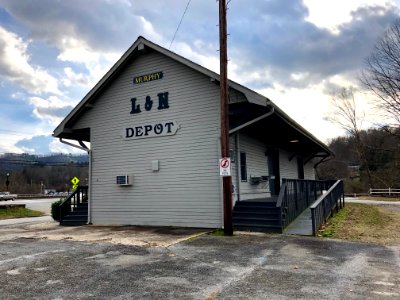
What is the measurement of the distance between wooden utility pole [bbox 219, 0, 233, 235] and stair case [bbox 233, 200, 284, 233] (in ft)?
3.62

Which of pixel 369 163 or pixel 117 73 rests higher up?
pixel 117 73

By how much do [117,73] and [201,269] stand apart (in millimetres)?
10004

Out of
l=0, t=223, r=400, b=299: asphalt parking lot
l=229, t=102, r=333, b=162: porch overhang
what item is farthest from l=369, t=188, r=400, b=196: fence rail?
l=0, t=223, r=400, b=299: asphalt parking lot

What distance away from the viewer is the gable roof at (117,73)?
11.0 m

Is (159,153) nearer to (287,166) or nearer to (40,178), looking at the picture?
(287,166)

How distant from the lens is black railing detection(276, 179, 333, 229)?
436 inches

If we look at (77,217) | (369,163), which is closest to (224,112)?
(77,217)

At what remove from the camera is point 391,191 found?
3750 cm

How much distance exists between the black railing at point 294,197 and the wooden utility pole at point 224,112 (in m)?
1.57

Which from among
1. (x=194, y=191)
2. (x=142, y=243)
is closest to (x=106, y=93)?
(x=194, y=191)

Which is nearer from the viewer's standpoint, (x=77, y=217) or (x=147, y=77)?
(x=147, y=77)

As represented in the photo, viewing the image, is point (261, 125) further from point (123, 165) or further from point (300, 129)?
point (123, 165)

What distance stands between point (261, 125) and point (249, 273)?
859 cm

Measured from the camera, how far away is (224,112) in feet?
33.9
